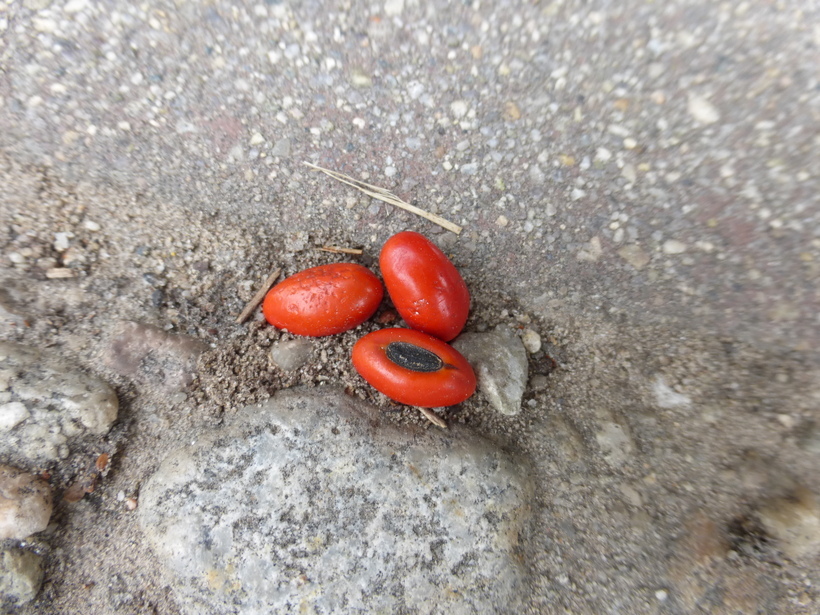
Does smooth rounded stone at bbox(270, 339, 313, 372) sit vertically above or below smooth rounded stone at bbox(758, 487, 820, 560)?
below

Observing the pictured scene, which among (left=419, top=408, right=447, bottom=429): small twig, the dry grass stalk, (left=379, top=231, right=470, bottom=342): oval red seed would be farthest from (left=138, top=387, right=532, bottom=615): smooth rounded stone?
the dry grass stalk

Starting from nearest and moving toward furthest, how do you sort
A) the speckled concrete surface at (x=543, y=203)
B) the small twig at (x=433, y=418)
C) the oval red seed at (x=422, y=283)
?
the speckled concrete surface at (x=543, y=203)
the oval red seed at (x=422, y=283)
the small twig at (x=433, y=418)

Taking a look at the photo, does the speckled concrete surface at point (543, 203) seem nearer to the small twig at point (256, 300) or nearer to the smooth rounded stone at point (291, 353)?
the small twig at point (256, 300)

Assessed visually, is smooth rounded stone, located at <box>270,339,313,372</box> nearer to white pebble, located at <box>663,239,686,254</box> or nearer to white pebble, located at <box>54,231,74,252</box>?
white pebble, located at <box>54,231,74,252</box>

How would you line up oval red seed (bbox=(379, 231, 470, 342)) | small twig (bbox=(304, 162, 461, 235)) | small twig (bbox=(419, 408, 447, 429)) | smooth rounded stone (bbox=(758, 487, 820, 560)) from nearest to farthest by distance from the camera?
smooth rounded stone (bbox=(758, 487, 820, 560))
oval red seed (bbox=(379, 231, 470, 342))
small twig (bbox=(419, 408, 447, 429))
small twig (bbox=(304, 162, 461, 235))

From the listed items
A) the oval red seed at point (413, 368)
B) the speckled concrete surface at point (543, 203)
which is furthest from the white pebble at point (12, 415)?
the oval red seed at point (413, 368)

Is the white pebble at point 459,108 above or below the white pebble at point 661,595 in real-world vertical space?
above
